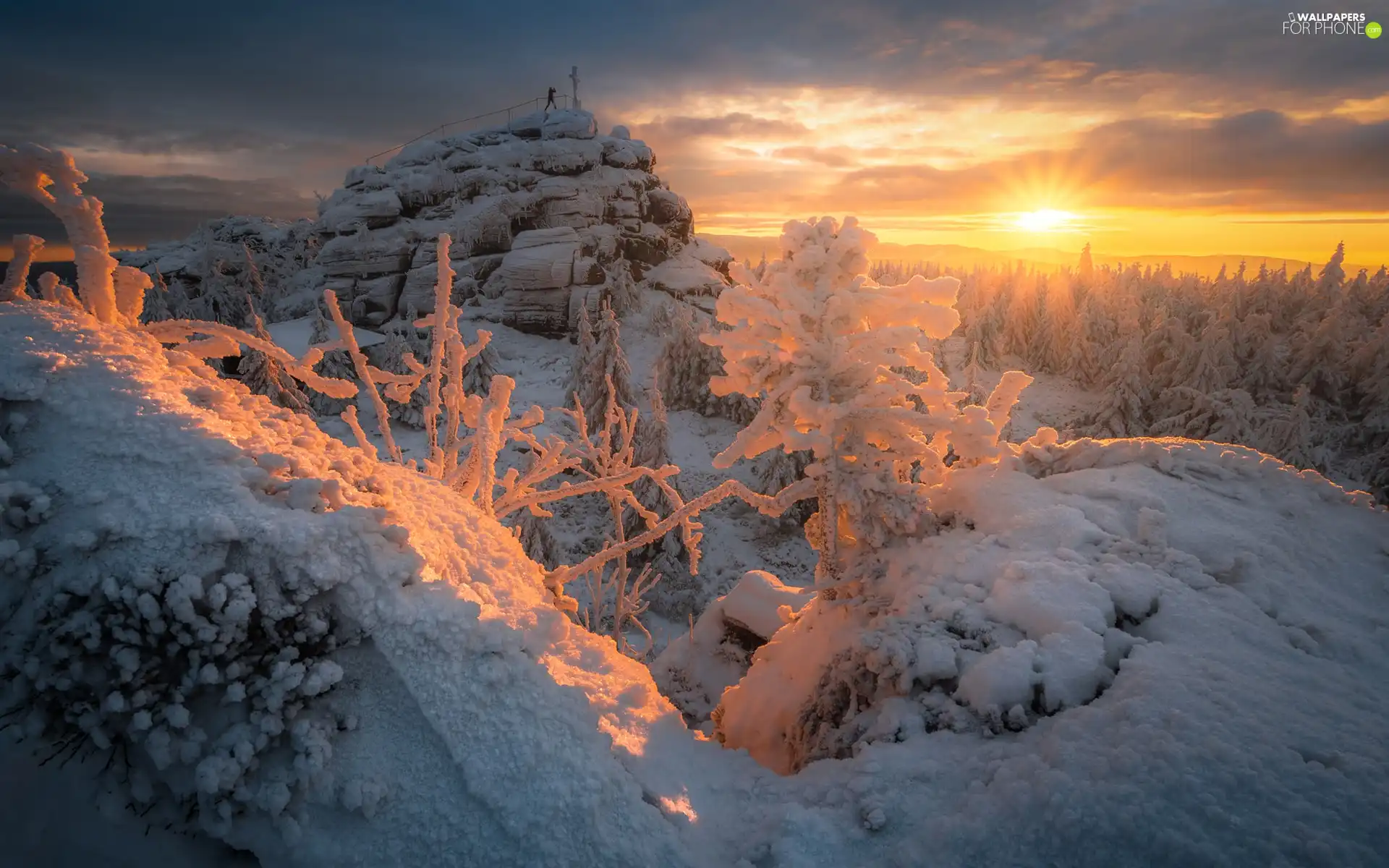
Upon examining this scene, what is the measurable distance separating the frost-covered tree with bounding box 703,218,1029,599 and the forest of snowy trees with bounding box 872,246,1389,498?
58.4 ft

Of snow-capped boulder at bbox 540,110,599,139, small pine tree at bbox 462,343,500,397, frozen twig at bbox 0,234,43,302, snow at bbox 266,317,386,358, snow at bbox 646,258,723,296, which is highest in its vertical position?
snow-capped boulder at bbox 540,110,599,139

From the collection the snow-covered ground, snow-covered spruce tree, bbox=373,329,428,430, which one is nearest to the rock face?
snow-covered spruce tree, bbox=373,329,428,430

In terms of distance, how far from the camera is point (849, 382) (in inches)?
206

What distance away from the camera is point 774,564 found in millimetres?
27922

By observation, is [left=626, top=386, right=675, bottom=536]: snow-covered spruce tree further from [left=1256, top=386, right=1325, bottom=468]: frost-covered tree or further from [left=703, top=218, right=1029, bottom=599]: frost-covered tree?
[left=1256, top=386, right=1325, bottom=468]: frost-covered tree

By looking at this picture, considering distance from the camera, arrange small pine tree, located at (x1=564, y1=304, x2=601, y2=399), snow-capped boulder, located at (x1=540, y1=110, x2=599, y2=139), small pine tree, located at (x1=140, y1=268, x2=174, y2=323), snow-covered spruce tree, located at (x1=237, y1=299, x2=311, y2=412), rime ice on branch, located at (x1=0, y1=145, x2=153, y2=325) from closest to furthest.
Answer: rime ice on branch, located at (x1=0, y1=145, x2=153, y2=325) < snow-covered spruce tree, located at (x1=237, y1=299, x2=311, y2=412) < small pine tree, located at (x1=564, y1=304, x2=601, y2=399) < small pine tree, located at (x1=140, y1=268, x2=174, y2=323) < snow-capped boulder, located at (x1=540, y1=110, x2=599, y2=139)

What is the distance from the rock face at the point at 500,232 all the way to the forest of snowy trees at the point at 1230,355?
94.7 ft

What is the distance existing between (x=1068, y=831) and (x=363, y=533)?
351 centimetres

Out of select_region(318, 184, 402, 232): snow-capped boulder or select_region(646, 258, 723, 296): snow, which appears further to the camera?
select_region(646, 258, 723, 296): snow

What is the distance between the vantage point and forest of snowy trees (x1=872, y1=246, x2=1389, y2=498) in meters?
30.4

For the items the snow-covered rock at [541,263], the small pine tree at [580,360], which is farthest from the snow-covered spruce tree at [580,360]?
the snow-covered rock at [541,263]

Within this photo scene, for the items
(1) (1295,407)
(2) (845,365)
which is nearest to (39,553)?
(2) (845,365)

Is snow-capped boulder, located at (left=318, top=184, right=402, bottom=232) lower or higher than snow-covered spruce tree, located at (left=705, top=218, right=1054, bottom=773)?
higher

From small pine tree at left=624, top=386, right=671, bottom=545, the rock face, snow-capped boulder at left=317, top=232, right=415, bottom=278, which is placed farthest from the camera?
snow-capped boulder at left=317, top=232, right=415, bottom=278
